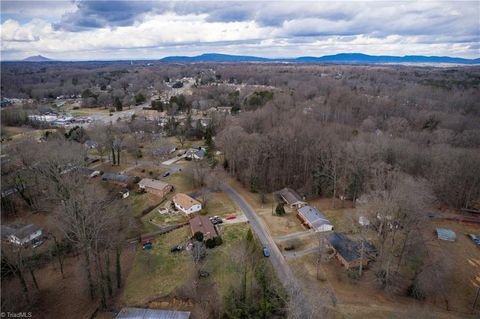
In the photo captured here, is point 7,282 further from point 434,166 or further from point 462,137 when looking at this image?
point 462,137

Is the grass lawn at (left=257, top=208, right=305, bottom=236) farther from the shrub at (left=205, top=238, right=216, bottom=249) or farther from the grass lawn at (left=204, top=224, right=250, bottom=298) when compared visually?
the shrub at (left=205, top=238, right=216, bottom=249)

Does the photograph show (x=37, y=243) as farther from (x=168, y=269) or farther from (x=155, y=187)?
(x=168, y=269)

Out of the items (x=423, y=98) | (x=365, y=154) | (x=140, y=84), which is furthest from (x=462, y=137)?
(x=140, y=84)

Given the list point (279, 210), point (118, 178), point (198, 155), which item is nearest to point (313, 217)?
point (279, 210)

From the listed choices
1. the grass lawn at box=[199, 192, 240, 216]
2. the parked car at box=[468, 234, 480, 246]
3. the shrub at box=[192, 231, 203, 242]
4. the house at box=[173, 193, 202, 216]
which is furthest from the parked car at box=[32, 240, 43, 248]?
the parked car at box=[468, 234, 480, 246]

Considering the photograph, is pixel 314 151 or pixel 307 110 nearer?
pixel 314 151

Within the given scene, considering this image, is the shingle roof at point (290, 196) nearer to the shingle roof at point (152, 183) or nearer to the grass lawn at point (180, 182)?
the grass lawn at point (180, 182)

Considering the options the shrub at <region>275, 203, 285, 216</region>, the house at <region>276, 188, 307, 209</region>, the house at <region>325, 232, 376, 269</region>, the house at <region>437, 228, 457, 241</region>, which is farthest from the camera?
the house at <region>276, 188, 307, 209</region>
